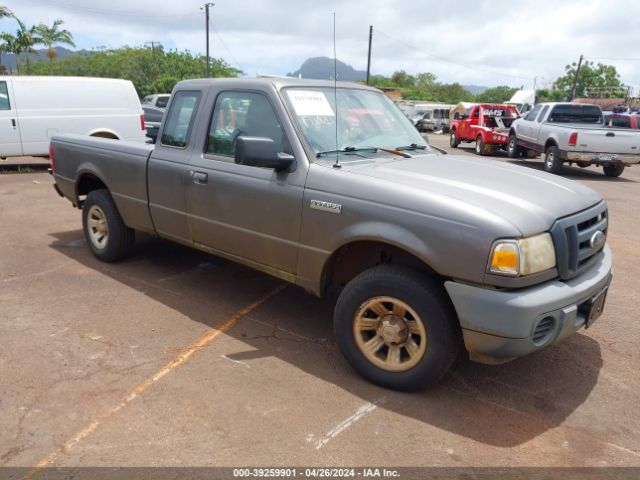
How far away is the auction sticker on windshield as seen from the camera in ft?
12.5

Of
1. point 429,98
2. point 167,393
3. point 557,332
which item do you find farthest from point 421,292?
point 429,98

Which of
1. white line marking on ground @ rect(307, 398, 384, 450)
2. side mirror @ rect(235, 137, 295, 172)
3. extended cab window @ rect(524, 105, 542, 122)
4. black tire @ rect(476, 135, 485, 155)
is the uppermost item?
extended cab window @ rect(524, 105, 542, 122)

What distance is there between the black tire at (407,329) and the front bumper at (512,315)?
12 cm

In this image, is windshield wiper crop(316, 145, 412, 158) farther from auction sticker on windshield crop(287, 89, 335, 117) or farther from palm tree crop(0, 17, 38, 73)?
palm tree crop(0, 17, 38, 73)

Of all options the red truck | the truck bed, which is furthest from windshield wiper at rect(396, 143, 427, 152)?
the red truck

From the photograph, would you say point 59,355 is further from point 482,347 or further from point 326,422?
point 482,347

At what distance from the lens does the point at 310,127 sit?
12.3ft

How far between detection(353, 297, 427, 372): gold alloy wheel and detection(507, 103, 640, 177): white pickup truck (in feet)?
37.2

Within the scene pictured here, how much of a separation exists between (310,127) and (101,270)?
2933mm

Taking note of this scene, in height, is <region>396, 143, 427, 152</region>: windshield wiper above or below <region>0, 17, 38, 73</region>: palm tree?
below

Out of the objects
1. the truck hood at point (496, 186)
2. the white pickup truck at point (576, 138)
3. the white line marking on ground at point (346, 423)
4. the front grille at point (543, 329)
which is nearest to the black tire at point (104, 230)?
the truck hood at point (496, 186)

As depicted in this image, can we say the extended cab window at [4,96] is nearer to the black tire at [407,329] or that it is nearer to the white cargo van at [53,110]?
the white cargo van at [53,110]

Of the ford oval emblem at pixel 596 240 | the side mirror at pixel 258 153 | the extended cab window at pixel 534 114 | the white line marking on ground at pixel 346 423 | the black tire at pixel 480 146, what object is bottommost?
the white line marking on ground at pixel 346 423

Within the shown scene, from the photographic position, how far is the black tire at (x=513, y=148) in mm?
16756
